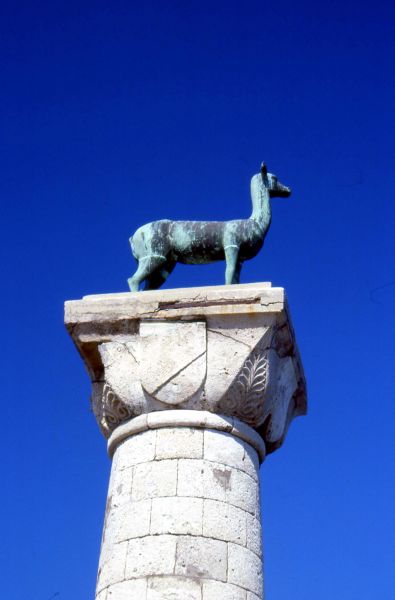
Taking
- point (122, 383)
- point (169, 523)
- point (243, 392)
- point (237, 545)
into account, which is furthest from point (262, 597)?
point (122, 383)

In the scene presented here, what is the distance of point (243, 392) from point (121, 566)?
1754mm

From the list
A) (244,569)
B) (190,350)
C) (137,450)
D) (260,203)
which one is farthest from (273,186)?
(244,569)

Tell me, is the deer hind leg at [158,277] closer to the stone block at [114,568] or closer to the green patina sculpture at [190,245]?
the green patina sculpture at [190,245]

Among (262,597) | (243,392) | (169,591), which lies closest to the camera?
(169,591)

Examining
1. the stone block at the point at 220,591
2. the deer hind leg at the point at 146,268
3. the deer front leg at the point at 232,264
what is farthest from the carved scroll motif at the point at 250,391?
the deer hind leg at the point at 146,268

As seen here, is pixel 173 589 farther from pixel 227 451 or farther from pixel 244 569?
pixel 227 451

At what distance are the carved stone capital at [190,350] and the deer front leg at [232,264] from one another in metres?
0.83

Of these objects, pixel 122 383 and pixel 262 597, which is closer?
pixel 262 597

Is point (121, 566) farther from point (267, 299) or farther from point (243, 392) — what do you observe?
point (267, 299)

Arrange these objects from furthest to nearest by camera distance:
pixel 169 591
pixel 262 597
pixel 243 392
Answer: pixel 243 392 → pixel 262 597 → pixel 169 591

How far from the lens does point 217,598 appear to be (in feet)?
21.4

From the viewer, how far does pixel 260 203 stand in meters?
9.30

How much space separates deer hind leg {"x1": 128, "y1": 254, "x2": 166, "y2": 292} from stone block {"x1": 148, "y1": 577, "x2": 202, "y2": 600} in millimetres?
3115

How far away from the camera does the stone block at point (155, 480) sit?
700 cm
